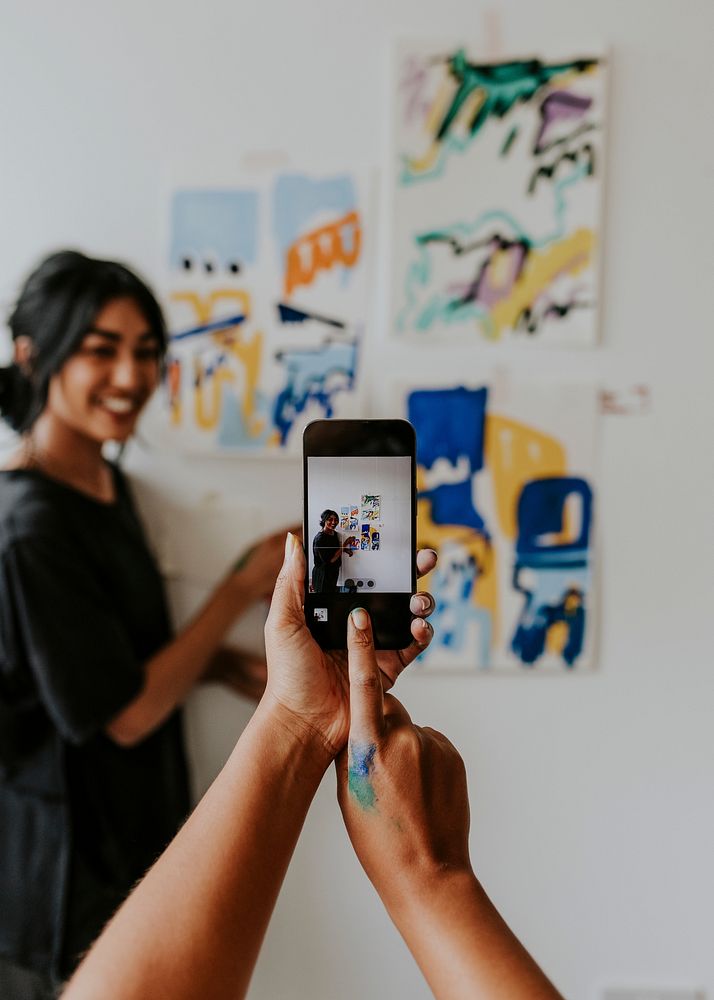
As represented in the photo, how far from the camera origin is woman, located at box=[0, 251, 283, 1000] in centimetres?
88

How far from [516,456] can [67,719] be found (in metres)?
0.66

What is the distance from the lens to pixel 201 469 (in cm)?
112

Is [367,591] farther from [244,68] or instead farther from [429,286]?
[244,68]

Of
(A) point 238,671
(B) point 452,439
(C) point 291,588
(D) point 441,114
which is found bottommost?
(A) point 238,671

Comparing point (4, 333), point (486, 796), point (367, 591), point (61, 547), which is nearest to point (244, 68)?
point (4, 333)

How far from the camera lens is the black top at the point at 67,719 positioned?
869 millimetres

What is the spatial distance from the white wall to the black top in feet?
0.54

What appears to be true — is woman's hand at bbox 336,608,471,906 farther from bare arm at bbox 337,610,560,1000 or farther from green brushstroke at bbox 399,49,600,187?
green brushstroke at bbox 399,49,600,187

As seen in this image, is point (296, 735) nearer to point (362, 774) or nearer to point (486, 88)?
point (362, 774)

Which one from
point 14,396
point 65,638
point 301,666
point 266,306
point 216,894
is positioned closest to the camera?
point 216,894

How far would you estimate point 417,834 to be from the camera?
49cm

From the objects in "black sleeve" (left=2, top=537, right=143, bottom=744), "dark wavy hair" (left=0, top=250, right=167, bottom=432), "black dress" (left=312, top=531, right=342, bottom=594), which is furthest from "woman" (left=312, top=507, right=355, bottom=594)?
"dark wavy hair" (left=0, top=250, right=167, bottom=432)

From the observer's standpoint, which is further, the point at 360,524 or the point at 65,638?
the point at 65,638

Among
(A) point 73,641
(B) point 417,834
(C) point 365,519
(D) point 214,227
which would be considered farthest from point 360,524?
(D) point 214,227
